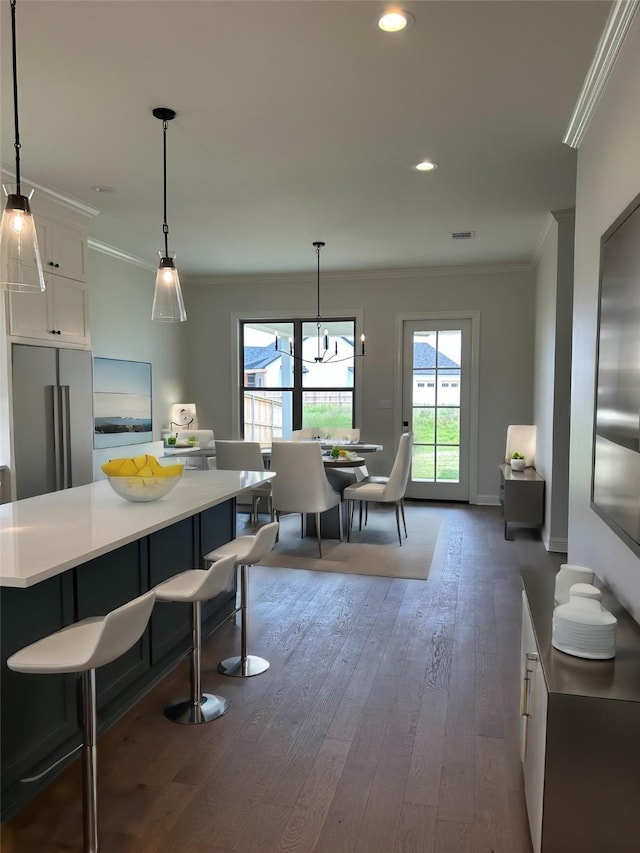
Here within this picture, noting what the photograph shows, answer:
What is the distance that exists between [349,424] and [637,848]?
6417 millimetres

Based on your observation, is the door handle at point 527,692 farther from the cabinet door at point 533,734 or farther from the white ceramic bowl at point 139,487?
the white ceramic bowl at point 139,487

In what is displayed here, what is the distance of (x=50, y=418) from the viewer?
460 centimetres

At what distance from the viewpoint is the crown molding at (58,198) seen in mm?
4125

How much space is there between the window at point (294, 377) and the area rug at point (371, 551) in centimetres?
176

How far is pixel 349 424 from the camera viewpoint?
25.7 ft

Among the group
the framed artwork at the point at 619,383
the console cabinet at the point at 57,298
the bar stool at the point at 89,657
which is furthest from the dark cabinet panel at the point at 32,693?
the console cabinet at the point at 57,298

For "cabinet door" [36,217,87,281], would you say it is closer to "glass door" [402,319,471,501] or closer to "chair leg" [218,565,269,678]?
"chair leg" [218,565,269,678]

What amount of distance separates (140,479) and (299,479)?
8.38ft

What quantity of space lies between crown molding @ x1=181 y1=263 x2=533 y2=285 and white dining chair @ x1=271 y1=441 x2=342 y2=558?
3171 millimetres

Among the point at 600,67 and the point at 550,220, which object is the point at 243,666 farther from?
the point at 550,220

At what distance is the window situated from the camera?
7.80 metres

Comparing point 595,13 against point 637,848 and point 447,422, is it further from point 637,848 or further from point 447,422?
point 447,422

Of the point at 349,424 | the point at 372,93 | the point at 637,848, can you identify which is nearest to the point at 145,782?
the point at 637,848

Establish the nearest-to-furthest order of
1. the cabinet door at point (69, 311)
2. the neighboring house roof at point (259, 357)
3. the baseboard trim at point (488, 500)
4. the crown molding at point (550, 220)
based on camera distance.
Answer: the cabinet door at point (69, 311), the crown molding at point (550, 220), the baseboard trim at point (488, 500), the neighboring house roof at point (259, 357)
